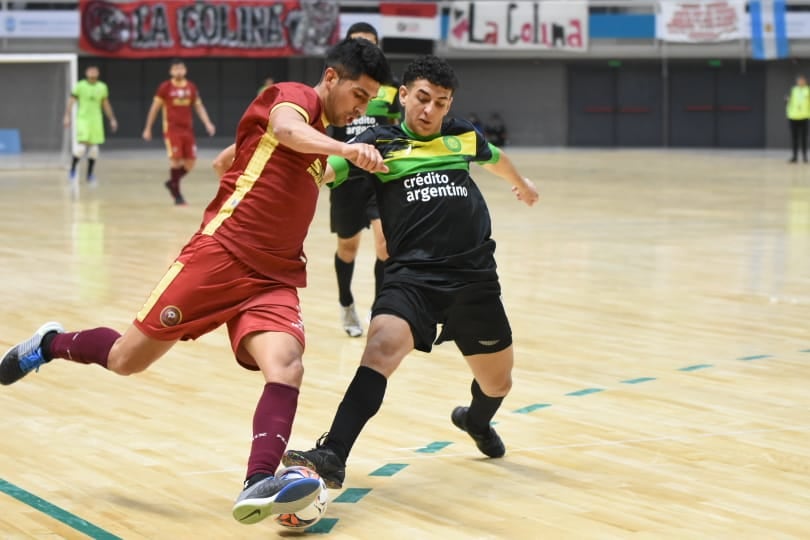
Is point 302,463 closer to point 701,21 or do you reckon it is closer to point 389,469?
point 389,469

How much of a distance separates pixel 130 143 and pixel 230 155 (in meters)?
30.2

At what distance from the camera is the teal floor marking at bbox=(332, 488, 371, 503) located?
187 inches

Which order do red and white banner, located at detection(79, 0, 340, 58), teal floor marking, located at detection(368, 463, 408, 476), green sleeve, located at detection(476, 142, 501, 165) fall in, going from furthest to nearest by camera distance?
red and white banner, located at detection(79, 0, 340, 58)
green sleeve, located at detection(476, 142, 501, 165)
teal floor marking, located at detection(368, 463, 408, 476)

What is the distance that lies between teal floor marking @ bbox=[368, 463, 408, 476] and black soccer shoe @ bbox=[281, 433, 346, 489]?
0.52 meters

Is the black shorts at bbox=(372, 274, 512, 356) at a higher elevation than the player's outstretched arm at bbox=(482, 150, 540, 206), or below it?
below

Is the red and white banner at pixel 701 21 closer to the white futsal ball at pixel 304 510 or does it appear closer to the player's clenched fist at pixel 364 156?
the player's clenched fist at pixel 364 156

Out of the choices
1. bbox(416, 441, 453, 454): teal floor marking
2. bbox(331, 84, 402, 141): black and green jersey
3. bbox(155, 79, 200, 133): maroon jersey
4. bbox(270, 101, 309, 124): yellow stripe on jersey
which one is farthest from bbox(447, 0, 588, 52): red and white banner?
bbox(270, 101, 309, 124): yellow stripe on jersey

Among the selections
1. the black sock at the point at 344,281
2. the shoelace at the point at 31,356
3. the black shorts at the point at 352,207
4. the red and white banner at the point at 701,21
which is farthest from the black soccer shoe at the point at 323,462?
the red and white banner at the point at 701,21

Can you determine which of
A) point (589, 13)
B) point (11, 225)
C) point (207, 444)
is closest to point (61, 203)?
point (11, 225)

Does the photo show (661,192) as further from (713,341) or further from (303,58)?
(303,58)

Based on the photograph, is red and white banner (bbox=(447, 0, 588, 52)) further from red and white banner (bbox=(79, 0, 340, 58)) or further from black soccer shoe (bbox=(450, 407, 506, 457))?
black soccer shoe (bbox=(450, 407, 506, 457))

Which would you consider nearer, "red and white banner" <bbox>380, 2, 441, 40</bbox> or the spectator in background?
"red and white banner" <bbox>380, 2, 441, 40</bbox>

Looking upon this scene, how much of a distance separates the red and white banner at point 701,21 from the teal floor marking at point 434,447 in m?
29.9

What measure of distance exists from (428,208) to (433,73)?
483 mm
